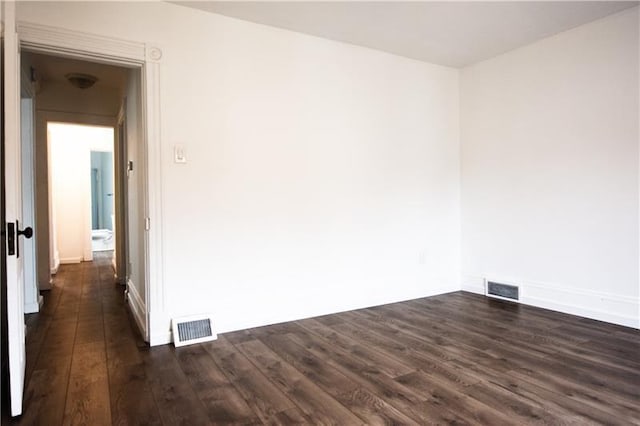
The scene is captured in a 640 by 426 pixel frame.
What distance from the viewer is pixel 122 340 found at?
3084 mm

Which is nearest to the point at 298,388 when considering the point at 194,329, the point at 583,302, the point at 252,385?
the point at 252,385

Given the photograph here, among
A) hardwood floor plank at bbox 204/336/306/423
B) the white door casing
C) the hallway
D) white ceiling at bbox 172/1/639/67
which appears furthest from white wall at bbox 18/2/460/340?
the white door casing

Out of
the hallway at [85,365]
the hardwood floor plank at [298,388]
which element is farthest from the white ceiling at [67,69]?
the hardwood floor plank at [298,388]

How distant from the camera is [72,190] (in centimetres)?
739

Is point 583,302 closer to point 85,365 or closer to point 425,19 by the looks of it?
point 425,19

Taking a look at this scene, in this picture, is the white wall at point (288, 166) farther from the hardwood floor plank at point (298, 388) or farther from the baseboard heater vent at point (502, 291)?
the hardwood floor plank at point (298, 388)

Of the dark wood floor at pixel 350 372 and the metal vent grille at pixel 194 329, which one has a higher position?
the metal vent grille at pixel 194 329

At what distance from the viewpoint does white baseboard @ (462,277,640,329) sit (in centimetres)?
328

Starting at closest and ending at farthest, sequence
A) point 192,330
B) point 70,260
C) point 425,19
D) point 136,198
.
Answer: point 192,330, point 425,19, point 136,198, point 70,260

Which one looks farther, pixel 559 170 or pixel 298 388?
pixel 559 170

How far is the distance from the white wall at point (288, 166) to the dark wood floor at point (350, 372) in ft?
1.47

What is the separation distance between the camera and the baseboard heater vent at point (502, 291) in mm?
4090

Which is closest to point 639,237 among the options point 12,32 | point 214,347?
point 214,347

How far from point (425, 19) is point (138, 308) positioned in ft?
11.3
